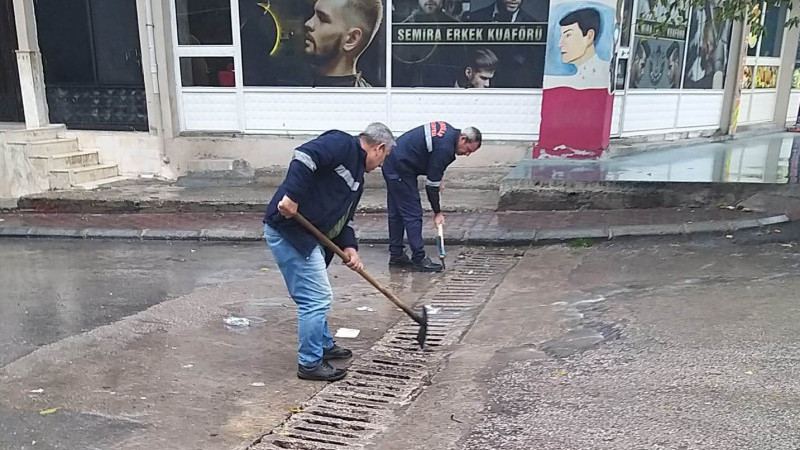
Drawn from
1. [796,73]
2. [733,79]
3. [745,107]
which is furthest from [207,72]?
[796,73]

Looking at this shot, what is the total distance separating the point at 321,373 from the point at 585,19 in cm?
674

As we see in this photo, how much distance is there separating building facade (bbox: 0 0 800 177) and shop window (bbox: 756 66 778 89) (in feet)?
6.51

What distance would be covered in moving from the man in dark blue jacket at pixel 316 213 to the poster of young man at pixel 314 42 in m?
6.04

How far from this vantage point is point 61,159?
1024cm

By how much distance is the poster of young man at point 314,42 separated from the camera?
962cm

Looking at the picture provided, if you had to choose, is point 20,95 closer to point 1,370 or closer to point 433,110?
point 433,110

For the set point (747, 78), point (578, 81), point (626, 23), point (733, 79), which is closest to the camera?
point (578, 81)

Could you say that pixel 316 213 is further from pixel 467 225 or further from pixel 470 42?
pixel 470 42

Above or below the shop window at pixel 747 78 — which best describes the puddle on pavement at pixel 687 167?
below

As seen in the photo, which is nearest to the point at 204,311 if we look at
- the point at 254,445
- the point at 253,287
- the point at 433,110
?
the point at 253,287

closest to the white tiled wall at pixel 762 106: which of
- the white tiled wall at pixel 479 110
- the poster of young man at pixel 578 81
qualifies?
the poster of young man at pixel 578 81

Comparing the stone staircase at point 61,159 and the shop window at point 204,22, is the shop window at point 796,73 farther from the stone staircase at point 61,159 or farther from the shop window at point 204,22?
the stone staircase at point 61,159

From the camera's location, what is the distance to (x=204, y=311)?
5.38 m

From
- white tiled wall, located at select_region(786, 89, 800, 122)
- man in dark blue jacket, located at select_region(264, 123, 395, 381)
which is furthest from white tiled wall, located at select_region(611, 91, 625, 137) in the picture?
man in dark blue jacket, located at select_region(264, 123, 395, 381)
